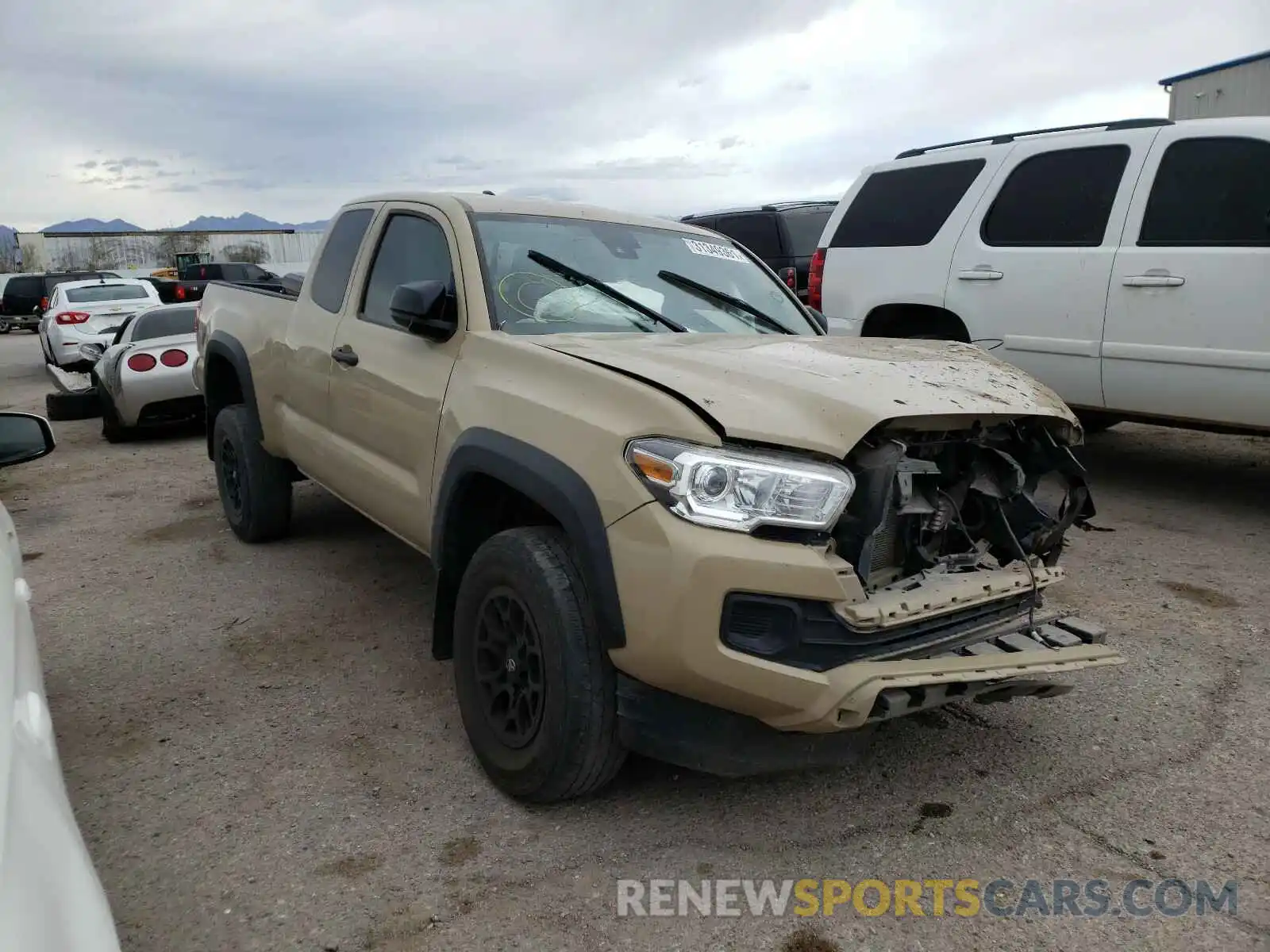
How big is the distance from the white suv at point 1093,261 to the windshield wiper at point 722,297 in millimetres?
2281

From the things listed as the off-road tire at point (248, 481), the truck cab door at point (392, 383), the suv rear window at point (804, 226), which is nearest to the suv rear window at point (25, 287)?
the suv rear window at point (804, 226)

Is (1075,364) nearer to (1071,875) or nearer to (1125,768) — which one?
(1125,768)

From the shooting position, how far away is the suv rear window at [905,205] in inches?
266

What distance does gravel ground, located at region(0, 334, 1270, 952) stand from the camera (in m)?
2.47

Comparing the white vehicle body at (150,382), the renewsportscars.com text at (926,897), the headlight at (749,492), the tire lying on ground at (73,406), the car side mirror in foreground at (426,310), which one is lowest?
the renewsportscars.com text at (926,897)

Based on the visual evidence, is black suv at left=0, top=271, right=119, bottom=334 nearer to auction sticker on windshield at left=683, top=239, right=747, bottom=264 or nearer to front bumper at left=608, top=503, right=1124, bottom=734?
auction sticker on windshield at left=683, top=239, right=747, bottom=264

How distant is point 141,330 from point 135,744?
8264 mm

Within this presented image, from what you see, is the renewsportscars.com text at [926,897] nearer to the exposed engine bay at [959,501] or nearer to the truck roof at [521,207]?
the exposed engine bay at [959,501]

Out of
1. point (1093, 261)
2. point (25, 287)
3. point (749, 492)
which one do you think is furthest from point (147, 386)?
point (25, 287)

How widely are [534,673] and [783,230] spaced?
9.53 m

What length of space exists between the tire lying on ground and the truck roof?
7229mm

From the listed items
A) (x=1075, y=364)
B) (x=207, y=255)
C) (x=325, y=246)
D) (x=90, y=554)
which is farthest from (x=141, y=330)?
(x=207, y=255)

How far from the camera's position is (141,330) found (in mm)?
10500

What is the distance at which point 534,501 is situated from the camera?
9.75ft
